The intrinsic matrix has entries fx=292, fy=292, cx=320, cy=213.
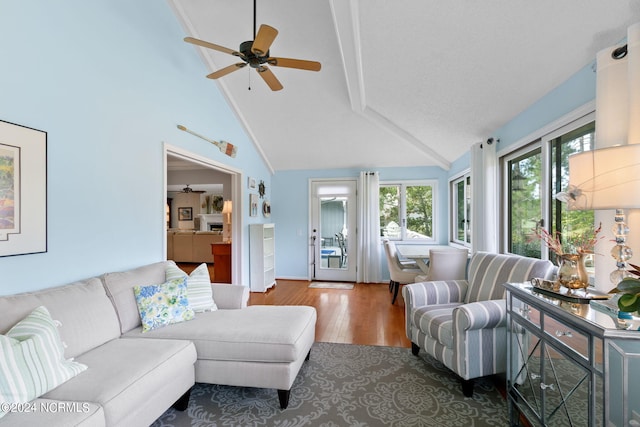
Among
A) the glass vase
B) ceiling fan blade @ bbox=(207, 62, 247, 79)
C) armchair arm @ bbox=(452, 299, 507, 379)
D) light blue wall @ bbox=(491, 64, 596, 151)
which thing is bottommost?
armchair arm @ bbox=(452, 299, 507, 379)

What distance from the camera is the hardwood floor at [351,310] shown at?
3.01 metres

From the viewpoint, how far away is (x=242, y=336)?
1.93 meters

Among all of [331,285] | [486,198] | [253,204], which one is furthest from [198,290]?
[331,285]

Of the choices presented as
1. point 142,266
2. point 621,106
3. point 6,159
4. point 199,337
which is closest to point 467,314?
point 621,106

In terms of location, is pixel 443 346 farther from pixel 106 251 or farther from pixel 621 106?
pixel 106 251

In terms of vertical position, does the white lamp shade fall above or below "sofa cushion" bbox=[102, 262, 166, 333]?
above

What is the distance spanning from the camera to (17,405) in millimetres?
1168

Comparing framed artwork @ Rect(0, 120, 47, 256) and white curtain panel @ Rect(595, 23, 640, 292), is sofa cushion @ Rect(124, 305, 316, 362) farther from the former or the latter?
white curtain panel @ Rect(595, 23, 640, 292)

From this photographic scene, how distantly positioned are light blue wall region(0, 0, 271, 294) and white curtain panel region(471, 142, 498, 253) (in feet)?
10.8

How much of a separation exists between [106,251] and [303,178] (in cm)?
391

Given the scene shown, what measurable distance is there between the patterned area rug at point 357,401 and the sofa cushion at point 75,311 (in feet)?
2.19

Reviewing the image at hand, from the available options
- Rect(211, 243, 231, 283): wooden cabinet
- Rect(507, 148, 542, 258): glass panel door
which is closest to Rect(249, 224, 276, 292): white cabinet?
Rect(211, 243, 231, 283): wooden cabinet

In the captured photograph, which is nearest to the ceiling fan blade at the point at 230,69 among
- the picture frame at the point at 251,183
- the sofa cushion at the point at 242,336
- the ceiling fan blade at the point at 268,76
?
the ceiling fan blade at the point at 268,76

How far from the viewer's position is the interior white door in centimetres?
568
